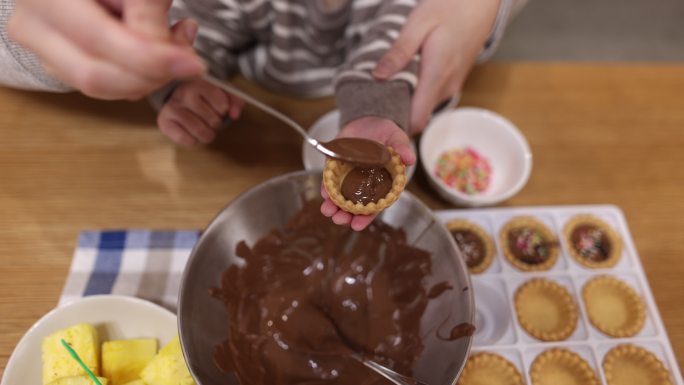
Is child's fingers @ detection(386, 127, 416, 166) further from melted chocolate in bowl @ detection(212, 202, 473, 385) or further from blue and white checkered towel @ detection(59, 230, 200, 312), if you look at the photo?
blue and white checkered towel @ detection(59, 230, 200, 312)

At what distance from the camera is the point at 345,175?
33.2 inches

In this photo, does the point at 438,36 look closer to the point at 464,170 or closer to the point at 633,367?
the point at 464,170

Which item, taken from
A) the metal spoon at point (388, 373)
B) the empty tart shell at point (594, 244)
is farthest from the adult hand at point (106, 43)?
the empty tart shell at point (594, 244)

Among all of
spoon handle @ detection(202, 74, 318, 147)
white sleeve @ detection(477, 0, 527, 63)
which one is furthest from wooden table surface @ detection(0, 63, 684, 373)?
spoon handle @ detection(202, 74, 318, 147)

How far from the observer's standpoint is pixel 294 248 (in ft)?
3.17

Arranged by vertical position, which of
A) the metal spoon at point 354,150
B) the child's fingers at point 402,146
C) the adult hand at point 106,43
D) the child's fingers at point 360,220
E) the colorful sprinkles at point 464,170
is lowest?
the colorful sprinkles at point 464,170

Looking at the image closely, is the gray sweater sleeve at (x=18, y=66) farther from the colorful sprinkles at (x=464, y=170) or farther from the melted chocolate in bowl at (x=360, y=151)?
the colorful sprinkles at (x=464, y=170)

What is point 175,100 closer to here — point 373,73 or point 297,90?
point 297,90

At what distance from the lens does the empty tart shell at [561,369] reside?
964 mm

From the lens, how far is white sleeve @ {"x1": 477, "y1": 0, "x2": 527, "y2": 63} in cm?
113

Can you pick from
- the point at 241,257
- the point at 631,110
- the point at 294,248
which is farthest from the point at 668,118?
the point at 241,257

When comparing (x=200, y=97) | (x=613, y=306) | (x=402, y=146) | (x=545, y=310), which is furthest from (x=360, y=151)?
(x=613, y=306)

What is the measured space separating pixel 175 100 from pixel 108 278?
42cm

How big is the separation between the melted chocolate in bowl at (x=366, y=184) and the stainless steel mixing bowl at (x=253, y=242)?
116 millimetres
